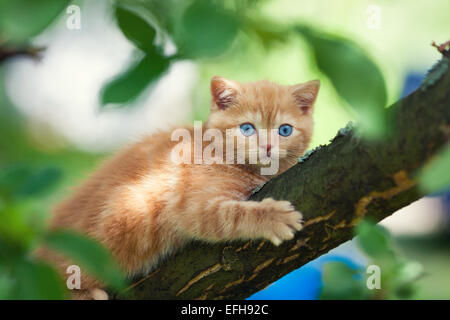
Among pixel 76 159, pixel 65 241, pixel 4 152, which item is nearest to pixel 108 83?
pixel 65 241

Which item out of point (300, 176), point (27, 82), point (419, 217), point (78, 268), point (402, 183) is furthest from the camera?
point (419, 217)

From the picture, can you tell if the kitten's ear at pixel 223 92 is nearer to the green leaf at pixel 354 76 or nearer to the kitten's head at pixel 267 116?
the kitten's head at pixel 267 116

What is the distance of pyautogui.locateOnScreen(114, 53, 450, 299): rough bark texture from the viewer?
3.10 ft

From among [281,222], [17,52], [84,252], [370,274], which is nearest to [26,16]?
[84,252]

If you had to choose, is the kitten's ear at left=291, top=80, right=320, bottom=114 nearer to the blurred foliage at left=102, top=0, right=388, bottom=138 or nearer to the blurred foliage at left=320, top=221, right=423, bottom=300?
the blurred foliage at left=320, top=221, right=423, bottom=300

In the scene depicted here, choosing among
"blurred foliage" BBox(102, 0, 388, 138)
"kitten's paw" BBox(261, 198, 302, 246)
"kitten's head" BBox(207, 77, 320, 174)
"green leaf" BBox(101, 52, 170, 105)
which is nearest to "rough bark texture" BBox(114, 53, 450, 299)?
"kitten's paw" BBox(261, 198, 302, 246)

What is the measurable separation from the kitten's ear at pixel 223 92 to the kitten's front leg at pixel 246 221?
514mm

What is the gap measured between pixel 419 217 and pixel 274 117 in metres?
3.68

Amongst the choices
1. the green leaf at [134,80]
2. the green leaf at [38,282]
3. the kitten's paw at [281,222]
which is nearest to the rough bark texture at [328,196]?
the kitten's paw at [281,222]

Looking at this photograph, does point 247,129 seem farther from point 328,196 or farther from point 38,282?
point 38,282

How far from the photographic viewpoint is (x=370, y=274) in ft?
3.06

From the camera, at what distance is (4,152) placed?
386cm

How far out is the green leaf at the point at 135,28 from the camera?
567 mm
